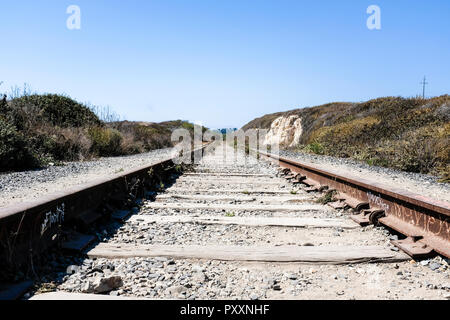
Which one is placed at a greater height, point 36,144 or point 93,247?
A: point 36,144

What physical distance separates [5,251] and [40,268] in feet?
0.82

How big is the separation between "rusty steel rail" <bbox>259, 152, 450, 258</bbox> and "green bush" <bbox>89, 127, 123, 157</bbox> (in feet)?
30.0

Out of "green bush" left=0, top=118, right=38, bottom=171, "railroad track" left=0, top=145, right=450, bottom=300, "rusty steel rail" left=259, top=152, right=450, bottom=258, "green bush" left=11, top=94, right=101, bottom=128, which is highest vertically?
"green bush" left=11, top=94, right=101, bottom=128

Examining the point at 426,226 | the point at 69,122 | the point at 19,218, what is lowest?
the point at 426,226

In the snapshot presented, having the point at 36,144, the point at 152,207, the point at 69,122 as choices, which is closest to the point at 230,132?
the point at 69,122

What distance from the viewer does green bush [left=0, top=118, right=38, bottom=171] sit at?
682 centimetres

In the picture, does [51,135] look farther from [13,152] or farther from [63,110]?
[63,110]

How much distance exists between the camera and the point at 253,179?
6699 mm

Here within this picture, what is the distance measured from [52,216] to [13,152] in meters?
5.44

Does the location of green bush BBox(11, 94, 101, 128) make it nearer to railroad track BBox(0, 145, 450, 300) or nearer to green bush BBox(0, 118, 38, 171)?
green bush BBox(0, 118, 38, 171)

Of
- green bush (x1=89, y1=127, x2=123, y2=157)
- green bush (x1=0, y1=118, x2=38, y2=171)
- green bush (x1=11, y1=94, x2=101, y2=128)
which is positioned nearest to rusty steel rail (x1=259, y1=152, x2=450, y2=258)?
green bush (x1=0, y1=118, x2=38, y2=171)

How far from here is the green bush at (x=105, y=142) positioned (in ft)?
38.5

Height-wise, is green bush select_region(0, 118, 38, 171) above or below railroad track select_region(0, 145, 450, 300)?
above

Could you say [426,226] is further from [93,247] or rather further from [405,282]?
[93,247]
